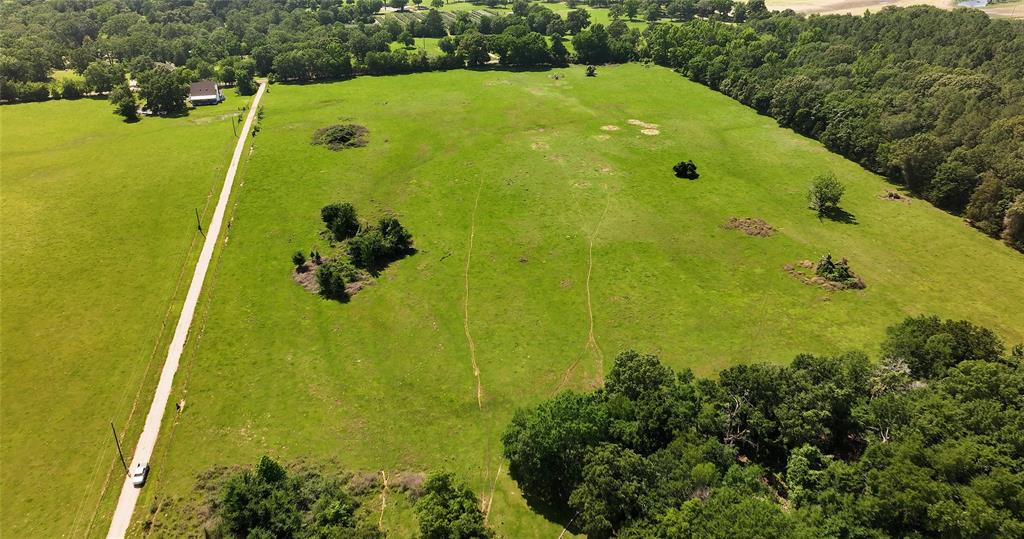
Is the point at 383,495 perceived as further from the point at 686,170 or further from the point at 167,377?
the point at 686,170

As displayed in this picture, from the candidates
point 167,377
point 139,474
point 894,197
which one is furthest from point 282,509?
point 894,197

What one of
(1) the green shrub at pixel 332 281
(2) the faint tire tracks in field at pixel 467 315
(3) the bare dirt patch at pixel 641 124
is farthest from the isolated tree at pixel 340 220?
(3) the bare dirt patch at pixel 641 124

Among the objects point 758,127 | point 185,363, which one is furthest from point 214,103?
point 758,127

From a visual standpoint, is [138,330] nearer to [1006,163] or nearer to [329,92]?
[329,92]

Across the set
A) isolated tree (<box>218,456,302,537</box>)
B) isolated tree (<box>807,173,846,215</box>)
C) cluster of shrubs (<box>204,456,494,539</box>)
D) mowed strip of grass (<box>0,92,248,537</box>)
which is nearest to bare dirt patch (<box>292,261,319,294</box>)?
mowed strip of grass (<box>0,92,248,537</box>)

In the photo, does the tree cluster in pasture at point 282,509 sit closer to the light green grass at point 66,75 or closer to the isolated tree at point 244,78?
the isolated tree at point 244,78

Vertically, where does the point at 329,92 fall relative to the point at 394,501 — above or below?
above
